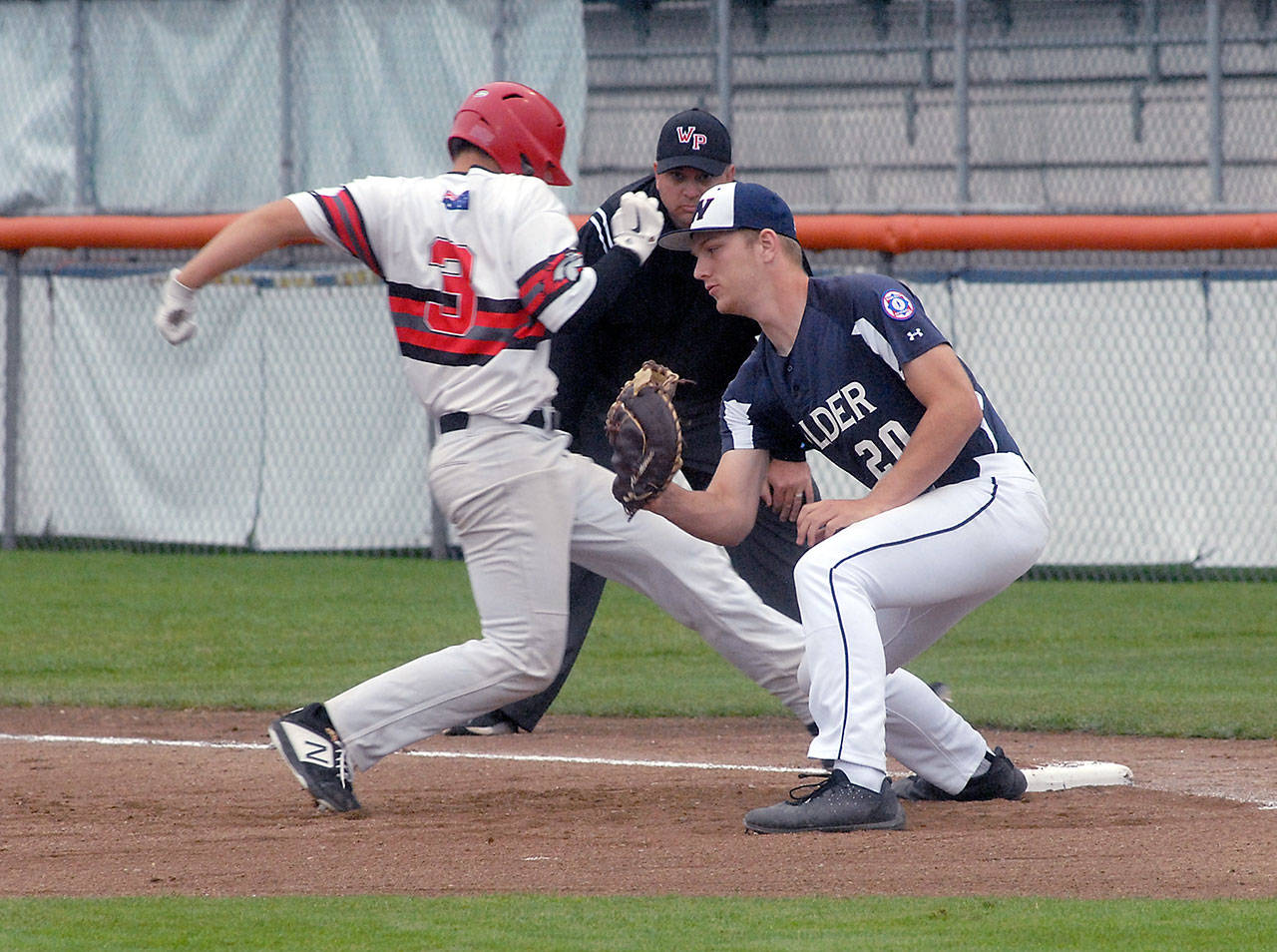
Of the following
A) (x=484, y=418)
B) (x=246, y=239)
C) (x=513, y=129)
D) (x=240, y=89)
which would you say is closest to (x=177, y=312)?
(x=246, y=239)

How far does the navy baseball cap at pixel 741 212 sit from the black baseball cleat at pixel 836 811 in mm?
1366

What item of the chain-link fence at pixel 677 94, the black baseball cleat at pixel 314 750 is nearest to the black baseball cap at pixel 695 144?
the black baseball cleat at pixel 314 750

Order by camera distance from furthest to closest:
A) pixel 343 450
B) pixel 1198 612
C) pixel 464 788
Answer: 1. pixel 343 450
2. pixel 1198 612
3. pixel 464 788

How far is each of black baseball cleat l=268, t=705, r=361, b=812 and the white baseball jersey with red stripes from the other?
2.88 feet

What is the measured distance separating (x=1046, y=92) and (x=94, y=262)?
6792mm

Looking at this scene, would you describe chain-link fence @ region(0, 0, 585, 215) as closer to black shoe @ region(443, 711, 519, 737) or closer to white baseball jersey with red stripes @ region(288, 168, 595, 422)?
black shoe @ region(443, 711, 519, 737)

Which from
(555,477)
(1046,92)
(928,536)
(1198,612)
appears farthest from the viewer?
(1046,92)

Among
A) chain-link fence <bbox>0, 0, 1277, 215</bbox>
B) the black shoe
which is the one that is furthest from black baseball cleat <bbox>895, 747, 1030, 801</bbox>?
chain-link fence <bbox>0, 0, 1277, 215</bbox>

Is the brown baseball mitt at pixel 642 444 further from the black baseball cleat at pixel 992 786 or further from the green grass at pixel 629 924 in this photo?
the black baseball cleat at pixel 992 786

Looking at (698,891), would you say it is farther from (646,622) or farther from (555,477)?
(646,622)

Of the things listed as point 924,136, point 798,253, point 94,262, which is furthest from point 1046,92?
point 798,253

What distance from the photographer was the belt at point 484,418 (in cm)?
488

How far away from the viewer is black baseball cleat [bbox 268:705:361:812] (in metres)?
4.84

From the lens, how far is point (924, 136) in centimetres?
1406
